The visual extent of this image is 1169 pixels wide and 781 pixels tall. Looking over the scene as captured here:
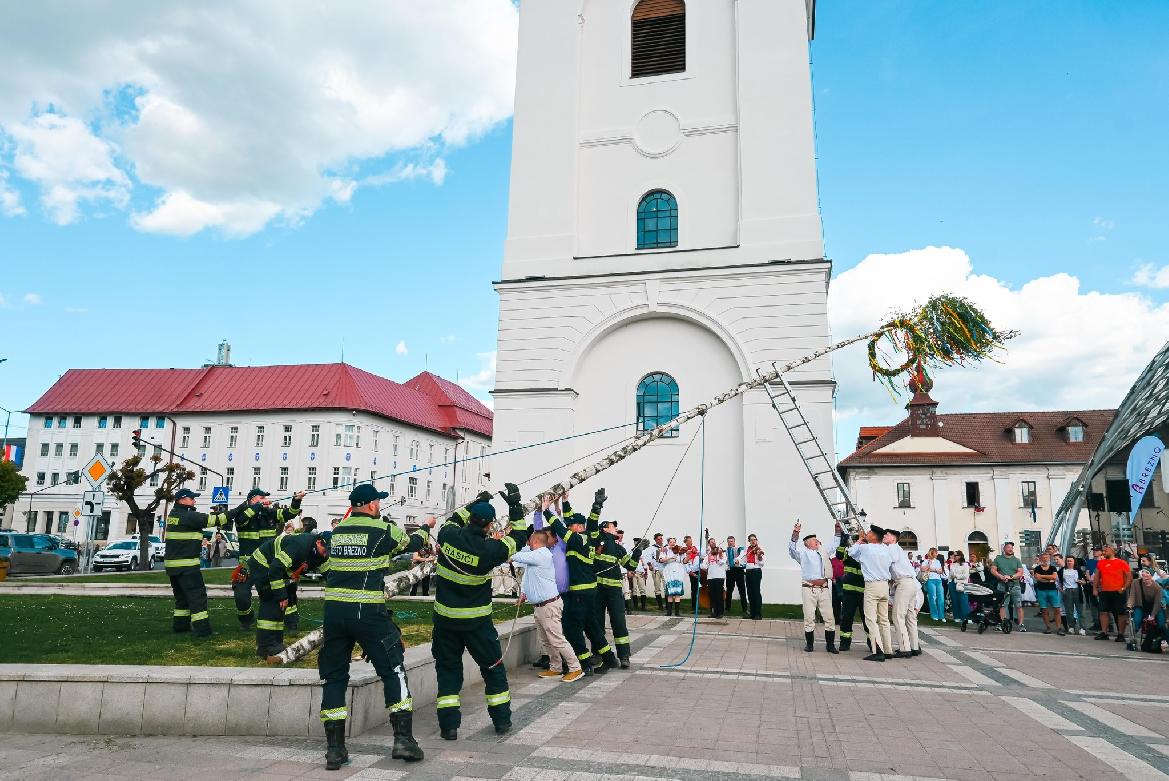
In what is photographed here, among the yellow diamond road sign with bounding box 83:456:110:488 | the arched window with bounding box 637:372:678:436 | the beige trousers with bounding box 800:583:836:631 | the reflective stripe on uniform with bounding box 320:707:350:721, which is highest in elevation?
the arched window with bounding box 637:372:678:436

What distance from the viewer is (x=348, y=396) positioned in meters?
50.2

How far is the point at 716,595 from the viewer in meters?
15.9

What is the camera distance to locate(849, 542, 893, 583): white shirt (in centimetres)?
1082

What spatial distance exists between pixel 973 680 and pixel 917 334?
7060 mm

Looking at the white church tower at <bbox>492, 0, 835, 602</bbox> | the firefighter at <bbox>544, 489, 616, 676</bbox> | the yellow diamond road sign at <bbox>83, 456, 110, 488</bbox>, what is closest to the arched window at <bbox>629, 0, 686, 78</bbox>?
the white church tower at <bbox>492, 0, 835, 602</bbox>

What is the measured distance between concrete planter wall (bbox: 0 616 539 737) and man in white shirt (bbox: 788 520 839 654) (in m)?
7.38

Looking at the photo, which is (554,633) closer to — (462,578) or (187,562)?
(462,578)

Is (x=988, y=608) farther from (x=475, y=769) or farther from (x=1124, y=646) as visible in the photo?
(x=475, y=769)

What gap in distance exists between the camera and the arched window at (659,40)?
22.0m

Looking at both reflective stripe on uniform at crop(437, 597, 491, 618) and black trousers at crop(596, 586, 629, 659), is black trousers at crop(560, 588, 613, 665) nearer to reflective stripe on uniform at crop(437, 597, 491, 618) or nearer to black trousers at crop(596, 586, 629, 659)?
black trousers at crop(596, 586, 629, 659)

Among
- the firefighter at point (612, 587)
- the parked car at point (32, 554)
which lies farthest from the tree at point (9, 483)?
the firefighter at point (612, 587)

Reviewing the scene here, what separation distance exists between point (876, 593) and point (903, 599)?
666 mm

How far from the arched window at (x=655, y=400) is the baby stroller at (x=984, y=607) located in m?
8.04

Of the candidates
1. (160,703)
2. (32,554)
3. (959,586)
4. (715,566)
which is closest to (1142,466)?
(959,586)
